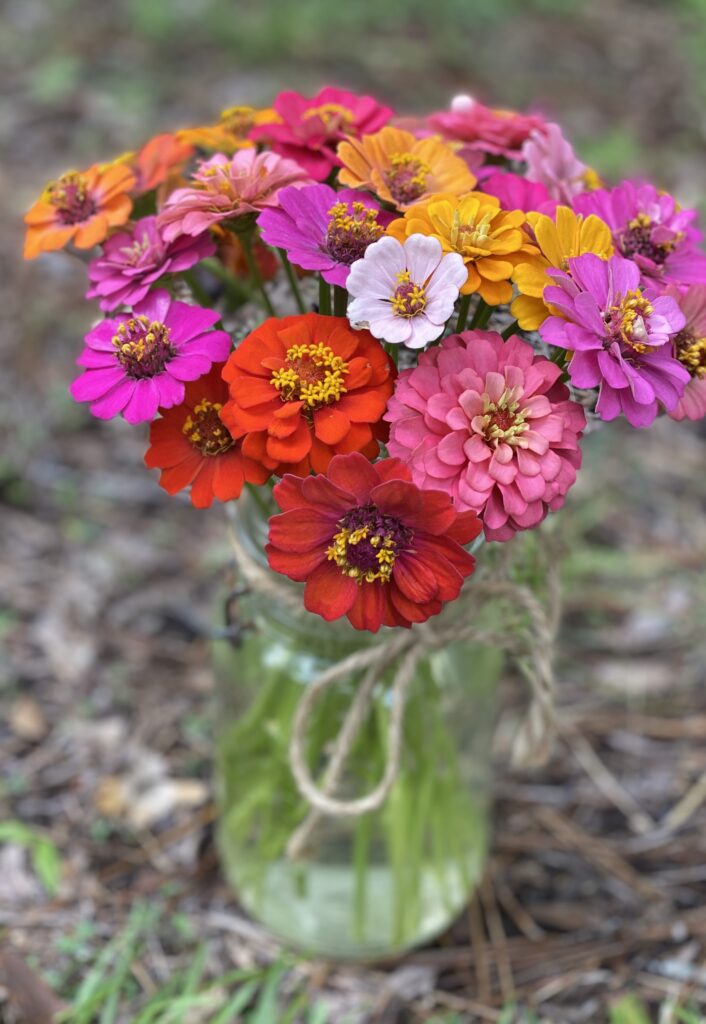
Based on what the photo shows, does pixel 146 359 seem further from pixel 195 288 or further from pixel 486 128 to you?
pixel 486 128

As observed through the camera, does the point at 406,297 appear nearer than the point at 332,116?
Yes

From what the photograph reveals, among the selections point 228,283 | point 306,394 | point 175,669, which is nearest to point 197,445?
point 306,394

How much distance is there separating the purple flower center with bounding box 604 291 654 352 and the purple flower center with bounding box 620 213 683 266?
113 mm

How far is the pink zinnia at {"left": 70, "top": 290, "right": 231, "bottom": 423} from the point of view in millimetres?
→ 814

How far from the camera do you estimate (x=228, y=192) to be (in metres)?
0.86

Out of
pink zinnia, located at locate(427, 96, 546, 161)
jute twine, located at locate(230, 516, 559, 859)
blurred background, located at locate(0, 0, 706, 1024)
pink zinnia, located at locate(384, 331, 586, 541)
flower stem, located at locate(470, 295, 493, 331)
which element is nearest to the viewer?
pink zinnia, located at locate(384, 331, 586, 541)

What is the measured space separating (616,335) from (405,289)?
0.17m

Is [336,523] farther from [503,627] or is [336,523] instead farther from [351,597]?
[503,627]

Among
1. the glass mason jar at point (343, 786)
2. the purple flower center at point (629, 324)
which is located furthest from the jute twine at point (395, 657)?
the purple flower center at point (629, 324)

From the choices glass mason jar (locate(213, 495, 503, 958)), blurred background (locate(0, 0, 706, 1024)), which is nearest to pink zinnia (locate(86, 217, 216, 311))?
glass mason jar (locate(213, 495, 503, 958))

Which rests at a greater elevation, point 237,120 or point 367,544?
point 237,120

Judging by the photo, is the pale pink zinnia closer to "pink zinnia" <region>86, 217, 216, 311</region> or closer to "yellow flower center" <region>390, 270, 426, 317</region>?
"yellow flower center" <region>390, 270, 426, 317</region>

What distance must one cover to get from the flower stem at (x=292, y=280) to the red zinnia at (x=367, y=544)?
244 millimetres

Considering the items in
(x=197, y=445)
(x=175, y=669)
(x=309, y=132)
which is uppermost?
(x=309, y=132)
